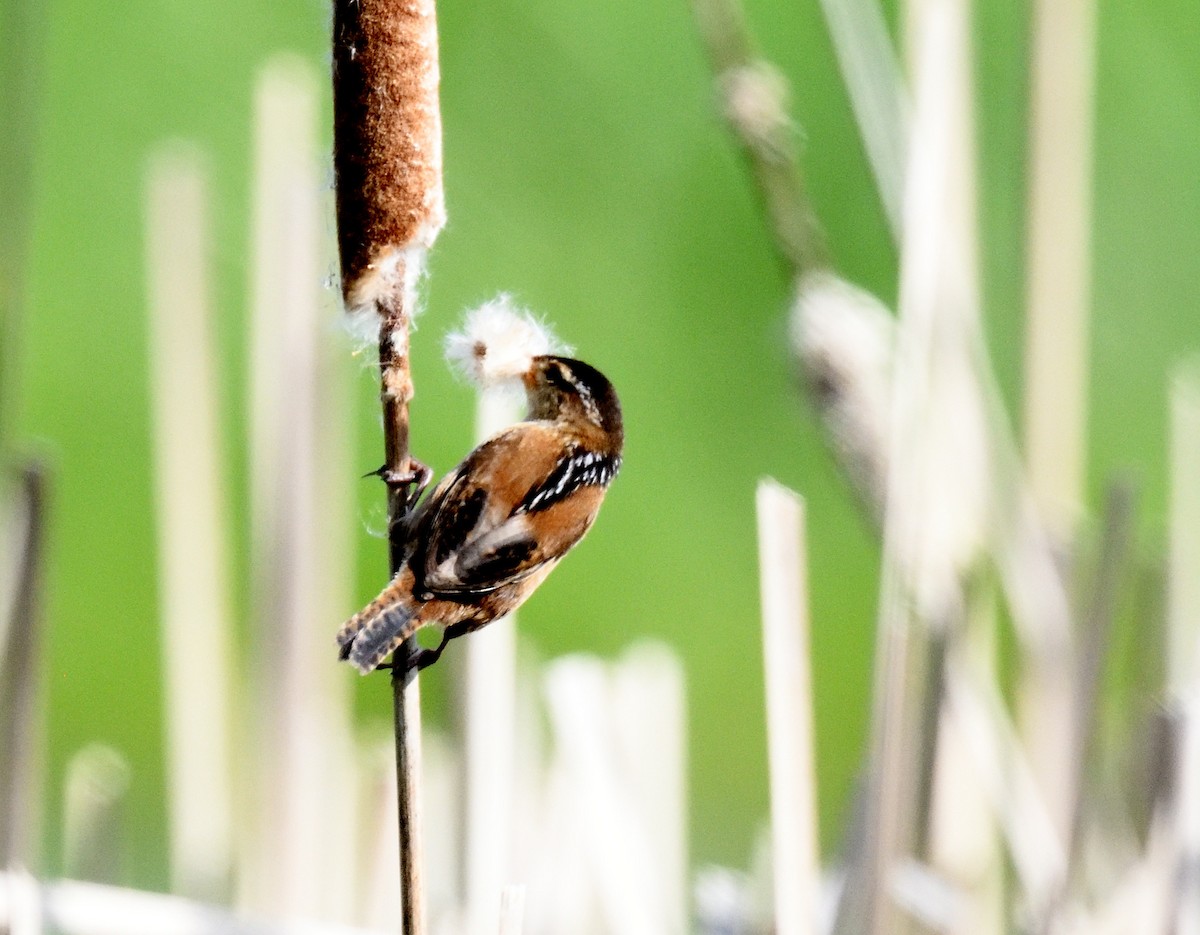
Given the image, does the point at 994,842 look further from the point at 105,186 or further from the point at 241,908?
the point at 105,186

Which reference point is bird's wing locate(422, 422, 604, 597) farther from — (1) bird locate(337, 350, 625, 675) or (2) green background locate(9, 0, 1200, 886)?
(2) green background locate(9, 0, 1200, 886)

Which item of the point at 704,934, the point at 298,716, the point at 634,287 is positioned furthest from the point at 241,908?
the point at 634,287

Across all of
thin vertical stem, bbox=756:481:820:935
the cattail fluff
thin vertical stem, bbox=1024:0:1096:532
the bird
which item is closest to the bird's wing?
the bird

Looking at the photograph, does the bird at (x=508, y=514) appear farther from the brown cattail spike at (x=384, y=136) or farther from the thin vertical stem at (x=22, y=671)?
the thin vertical stem at (x=22, y=671)

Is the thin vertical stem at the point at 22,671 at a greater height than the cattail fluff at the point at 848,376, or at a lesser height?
lesser

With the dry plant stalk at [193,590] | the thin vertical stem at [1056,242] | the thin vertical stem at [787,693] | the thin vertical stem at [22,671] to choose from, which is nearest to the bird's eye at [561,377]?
the thin vertical stem at [787,693]

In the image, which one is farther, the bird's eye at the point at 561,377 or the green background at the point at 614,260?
the green background at the point at 614,260

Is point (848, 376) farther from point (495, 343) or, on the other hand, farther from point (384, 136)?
point (384, 136)
